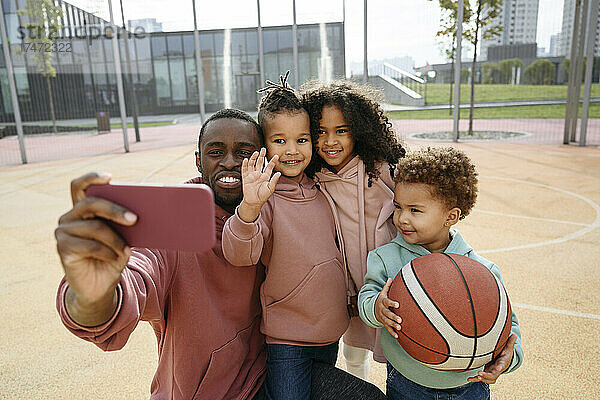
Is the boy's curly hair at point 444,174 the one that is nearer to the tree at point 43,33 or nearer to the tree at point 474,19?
the tree at point 474,19

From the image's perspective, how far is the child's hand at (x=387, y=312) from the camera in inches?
72.5

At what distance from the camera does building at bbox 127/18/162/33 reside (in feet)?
57.9

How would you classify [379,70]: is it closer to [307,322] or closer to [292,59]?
[292,59]

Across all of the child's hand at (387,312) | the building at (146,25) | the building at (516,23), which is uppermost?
the building at (146,25)

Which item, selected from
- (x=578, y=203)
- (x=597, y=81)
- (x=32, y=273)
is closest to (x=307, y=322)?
(x=32, y=273)

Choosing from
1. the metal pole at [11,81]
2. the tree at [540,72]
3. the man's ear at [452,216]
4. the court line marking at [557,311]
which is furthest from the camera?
the tree at [540,72]

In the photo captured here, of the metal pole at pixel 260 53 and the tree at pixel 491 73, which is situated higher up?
the metal pole at pixel 260 53

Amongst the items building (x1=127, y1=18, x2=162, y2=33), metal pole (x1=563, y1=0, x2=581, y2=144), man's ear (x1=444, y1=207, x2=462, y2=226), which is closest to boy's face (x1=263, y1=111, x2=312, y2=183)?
man's ear (x1=444, y1=207, x2=462, y2=226)

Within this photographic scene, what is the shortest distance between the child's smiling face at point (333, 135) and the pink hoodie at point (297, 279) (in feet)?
1.26

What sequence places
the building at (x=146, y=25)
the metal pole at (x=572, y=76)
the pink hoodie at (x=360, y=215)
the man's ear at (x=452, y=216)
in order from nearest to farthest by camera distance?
the man's ear at (x=452, y=216), the pink hoodie at (x=360, y=215), the metal pole at (x=572, y=76), the building at (x=146, y=25)

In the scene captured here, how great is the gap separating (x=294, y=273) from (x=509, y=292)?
2.91m

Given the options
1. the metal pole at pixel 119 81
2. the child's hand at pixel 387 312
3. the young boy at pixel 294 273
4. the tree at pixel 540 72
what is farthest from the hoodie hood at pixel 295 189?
the tree at pixel 540 72

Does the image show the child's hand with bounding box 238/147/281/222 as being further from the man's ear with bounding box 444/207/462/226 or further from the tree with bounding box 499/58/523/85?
the tree with bounding box 499/58/523/85

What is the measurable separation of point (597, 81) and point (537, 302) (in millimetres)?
12708
